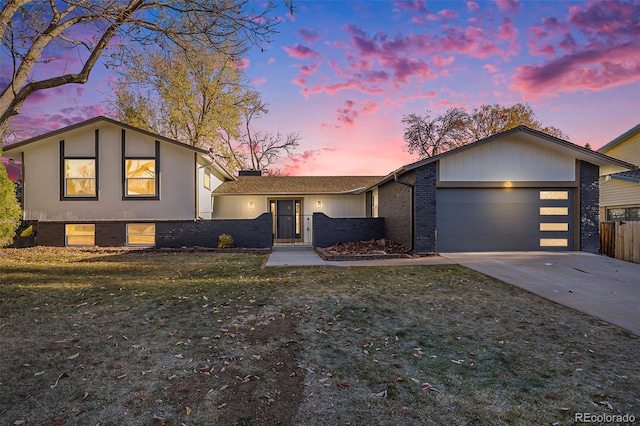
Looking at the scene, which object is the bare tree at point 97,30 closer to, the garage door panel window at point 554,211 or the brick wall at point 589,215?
the garage door panel window at point 554,211

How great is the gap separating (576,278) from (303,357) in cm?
732

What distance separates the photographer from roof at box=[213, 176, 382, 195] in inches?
698

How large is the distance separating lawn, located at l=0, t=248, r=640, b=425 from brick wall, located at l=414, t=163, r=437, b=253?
15.2 feet

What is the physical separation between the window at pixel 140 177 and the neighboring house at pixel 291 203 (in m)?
3.85

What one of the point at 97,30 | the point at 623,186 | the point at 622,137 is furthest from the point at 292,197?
the point at 622,137

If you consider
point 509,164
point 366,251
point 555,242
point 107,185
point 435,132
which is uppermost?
point 435,132

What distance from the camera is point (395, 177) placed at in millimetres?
12242

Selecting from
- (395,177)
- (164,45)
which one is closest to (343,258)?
(395,177)

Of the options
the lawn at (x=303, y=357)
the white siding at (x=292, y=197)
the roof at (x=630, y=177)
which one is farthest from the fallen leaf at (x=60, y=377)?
the roof at (x=630, y=177)

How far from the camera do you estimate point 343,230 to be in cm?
1438

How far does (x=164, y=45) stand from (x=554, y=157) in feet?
42.6

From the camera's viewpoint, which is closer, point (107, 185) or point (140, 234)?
point (107, 185)

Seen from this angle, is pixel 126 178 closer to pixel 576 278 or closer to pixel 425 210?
pixel 425 210

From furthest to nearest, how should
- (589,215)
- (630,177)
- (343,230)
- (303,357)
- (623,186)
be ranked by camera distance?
(623,186), (630,177), (343,230), (589,215), (303,357)
